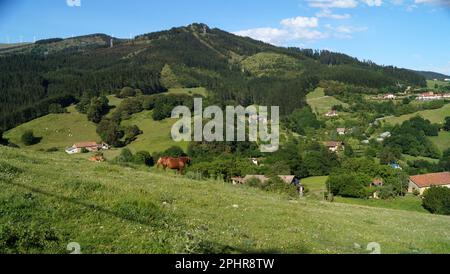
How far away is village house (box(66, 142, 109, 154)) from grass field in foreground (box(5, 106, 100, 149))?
9054 mm

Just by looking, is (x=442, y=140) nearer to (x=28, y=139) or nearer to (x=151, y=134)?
(x=151, y=134)

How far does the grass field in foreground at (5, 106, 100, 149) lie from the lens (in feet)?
472

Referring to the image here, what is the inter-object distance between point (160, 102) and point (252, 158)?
5490 cm

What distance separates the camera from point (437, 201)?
78500mm

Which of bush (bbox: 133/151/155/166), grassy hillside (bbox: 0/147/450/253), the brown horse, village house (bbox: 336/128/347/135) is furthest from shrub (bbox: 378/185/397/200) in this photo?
village house (bbox: 336/128/347/135)

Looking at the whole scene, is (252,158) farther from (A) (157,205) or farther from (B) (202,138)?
(A) (157,205)

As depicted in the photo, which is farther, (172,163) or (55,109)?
(55,109)

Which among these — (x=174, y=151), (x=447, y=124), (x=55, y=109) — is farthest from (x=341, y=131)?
(x=55, y=109)

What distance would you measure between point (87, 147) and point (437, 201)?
307 feet

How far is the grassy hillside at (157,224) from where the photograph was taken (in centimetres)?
929

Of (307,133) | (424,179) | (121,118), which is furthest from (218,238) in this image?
(307,133)

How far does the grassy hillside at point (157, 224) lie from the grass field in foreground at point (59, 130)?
129 metres

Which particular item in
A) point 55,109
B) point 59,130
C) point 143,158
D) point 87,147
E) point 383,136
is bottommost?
point 143,158
